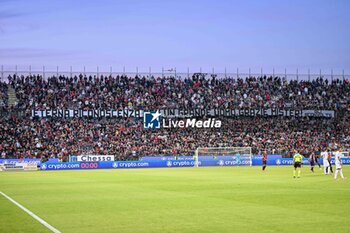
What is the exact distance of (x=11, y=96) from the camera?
7644cm

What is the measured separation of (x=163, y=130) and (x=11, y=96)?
20350mm

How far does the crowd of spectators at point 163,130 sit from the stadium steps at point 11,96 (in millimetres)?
724

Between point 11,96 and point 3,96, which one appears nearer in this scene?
point 3,96

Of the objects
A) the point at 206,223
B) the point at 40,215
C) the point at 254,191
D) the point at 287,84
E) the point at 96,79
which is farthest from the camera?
the point at 287,84

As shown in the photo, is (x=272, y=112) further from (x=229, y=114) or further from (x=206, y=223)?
(x=206, y=223)

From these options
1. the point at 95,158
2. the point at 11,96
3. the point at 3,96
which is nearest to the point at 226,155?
the point at 95,158

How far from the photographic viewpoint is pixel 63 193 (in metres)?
27.7

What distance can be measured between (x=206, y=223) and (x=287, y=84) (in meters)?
76.3

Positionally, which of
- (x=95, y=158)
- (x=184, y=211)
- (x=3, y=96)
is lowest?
(x=95, y=158)

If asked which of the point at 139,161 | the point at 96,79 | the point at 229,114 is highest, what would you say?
the point at 96,79

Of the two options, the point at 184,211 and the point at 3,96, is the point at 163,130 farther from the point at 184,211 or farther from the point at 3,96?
the point at 184,211

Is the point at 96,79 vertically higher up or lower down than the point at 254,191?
higher up

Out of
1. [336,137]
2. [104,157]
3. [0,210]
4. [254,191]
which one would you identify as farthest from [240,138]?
[0,210]

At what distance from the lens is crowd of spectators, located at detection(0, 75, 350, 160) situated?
7156 cm
